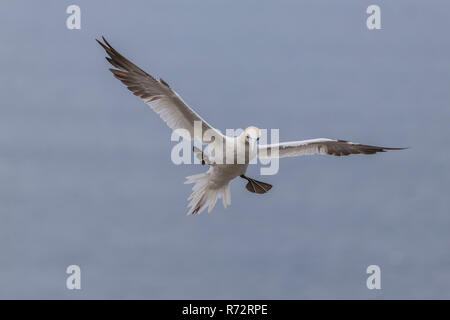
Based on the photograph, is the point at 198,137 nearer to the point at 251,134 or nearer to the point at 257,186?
the point at 251,134

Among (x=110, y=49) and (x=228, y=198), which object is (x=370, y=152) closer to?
(x=228, y=198)

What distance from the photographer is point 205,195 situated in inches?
648

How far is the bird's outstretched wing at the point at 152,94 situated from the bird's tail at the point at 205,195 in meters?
0.99

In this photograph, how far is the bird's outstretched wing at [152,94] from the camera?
1559 cm

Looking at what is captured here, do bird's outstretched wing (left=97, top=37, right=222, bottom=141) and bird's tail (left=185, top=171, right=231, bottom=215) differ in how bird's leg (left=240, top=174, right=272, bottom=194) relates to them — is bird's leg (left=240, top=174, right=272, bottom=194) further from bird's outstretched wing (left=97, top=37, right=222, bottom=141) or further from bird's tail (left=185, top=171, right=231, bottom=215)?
bird's outstretched wing (left=97, top=37, right=222, bottom=141)

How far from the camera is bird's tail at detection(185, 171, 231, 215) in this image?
1633 cm

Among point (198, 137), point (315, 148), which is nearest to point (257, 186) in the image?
point (315, 148)

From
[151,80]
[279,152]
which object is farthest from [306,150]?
[151,80]

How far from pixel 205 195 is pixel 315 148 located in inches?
77.9

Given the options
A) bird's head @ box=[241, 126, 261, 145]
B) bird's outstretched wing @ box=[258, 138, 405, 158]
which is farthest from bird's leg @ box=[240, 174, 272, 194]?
bird's head @ box=[241, 126, 261, 145]

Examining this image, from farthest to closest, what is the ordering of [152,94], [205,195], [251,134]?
[205,195]
[152,94]
[251,134]

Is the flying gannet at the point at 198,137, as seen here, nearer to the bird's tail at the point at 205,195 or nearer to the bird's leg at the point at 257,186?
the bird's tail at the point at 205,195

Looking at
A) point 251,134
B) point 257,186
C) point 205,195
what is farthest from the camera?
point 257,186

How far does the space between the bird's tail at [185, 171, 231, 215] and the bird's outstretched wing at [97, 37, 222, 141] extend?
0.99 metres
